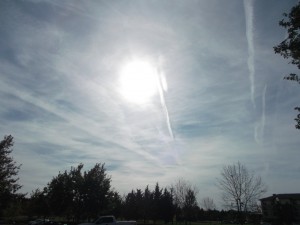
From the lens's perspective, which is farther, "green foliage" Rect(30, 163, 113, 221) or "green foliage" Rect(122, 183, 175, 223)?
"green foliage" Rect(122, 183, 175, 223)

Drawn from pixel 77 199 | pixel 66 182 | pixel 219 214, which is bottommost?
pixel 77 199

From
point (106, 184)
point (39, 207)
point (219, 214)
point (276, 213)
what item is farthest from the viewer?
point (219, 214)

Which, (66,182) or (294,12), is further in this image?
(66,182)

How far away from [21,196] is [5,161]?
673 centimetres

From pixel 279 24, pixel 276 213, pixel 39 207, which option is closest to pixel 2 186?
pixel 39 207

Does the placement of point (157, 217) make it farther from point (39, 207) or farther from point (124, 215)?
point (39, 207)

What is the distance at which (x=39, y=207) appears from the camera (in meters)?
55.8

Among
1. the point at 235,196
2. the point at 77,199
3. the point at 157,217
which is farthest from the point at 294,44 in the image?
the point at 157,217

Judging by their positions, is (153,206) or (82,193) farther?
(153,206)

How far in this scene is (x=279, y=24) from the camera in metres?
14.6

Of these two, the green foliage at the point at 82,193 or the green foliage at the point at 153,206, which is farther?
the green foliage at the point at 153,206

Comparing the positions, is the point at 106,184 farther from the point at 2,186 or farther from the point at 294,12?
the point at 294,12

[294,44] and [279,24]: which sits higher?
[279,24]

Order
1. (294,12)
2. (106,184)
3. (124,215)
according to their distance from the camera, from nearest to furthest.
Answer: (294,12) < (106,184) < (124,215)
